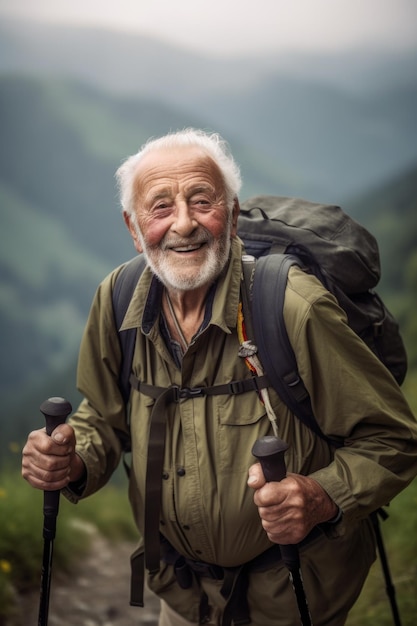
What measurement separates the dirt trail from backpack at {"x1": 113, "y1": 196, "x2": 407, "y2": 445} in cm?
213

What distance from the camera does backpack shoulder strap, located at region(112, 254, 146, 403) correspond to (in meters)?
2.44

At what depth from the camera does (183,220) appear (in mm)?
2191

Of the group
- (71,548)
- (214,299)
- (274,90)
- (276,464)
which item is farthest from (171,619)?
(274,90)

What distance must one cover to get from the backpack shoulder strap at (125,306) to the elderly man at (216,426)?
0.10ft

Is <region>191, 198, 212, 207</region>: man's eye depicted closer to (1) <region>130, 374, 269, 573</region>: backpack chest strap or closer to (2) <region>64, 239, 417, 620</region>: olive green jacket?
(2) <region>64, 239, 417, 620</region>: olive green jacket

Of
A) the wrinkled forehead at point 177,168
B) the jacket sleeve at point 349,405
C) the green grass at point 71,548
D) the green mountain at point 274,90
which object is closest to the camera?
the jacket sleeve at point 349,405

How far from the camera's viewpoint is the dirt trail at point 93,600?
13.0 ft

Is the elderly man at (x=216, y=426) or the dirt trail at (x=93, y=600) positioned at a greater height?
the elderly man at (x=216, y=426)

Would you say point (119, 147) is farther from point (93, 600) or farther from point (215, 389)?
point (215, 389)

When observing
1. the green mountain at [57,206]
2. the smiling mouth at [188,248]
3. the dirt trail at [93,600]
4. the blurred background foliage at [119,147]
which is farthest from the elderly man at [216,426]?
the green mountain at [57,206]

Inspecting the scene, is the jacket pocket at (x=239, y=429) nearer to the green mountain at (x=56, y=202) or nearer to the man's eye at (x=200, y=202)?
the man's eye at (x=200, y=202)

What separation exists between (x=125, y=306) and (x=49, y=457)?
611 millimetres

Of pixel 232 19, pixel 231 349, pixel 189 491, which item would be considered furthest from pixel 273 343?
pixel 232 19

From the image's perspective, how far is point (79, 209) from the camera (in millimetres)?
8227
